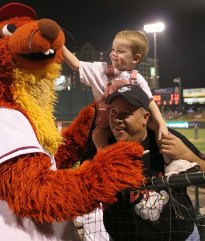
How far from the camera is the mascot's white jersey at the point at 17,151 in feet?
4.42

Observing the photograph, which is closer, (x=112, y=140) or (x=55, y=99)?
(x=55, y=99)

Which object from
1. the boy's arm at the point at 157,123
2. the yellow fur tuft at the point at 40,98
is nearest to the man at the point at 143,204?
the boy's arm at the point at 157,123

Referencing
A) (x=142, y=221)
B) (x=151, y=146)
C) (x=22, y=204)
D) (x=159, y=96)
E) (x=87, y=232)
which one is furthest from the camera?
(x=159, y=96)

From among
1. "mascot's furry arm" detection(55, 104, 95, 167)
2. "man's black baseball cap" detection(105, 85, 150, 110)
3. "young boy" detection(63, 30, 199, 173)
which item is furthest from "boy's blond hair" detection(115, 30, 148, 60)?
"man's black baseball cap" detection(105, 85, 150, 110)

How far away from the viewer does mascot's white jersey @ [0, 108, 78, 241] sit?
53.0 inches

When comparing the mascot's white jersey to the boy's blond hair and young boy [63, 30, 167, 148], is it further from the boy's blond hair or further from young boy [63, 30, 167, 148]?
the boy's blond hair

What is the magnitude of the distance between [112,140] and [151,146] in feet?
0.85

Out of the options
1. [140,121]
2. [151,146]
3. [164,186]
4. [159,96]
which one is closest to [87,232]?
[151,146]

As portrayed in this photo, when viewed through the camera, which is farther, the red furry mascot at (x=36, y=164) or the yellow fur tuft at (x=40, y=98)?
the yellow fur tuft at (x=40, y=98)

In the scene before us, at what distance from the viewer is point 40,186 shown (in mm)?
1333

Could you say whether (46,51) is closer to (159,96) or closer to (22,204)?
(22,204)

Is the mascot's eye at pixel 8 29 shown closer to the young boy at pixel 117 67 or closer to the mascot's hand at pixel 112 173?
the mascot's hand at pixel 112 173

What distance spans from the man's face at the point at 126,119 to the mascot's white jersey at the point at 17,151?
0.53 m

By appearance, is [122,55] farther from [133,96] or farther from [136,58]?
[133,96]
